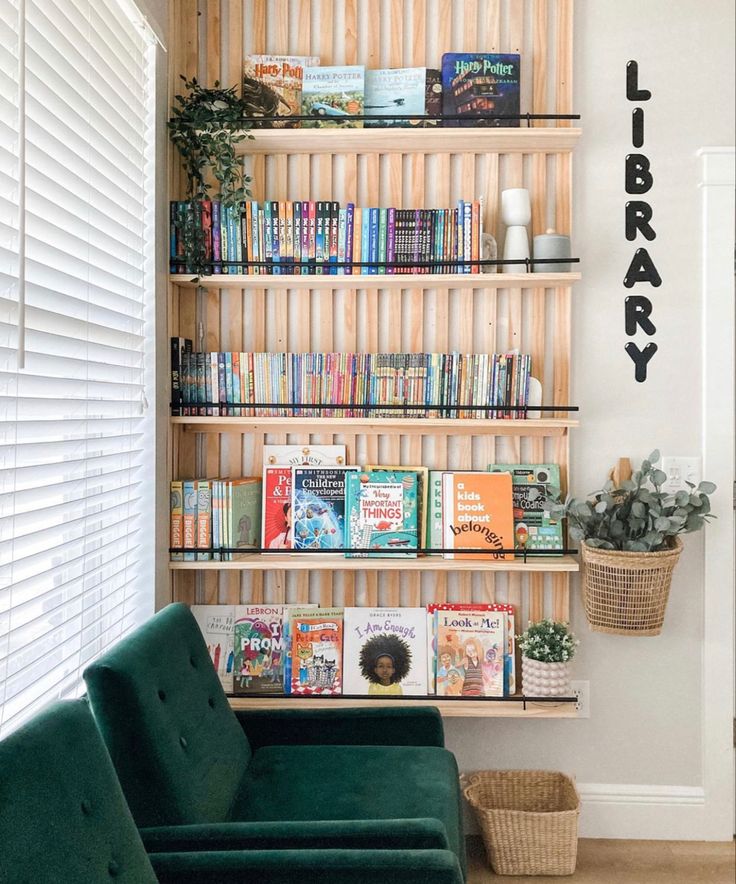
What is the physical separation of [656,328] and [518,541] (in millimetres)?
843

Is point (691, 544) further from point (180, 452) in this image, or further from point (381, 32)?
point (381, 32)

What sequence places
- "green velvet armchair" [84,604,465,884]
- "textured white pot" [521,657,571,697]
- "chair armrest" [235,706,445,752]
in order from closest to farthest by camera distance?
"green velvet armchair" [84,604,465,884] < "chair armrest" [235,706,445,752] < "textured white pot" [521,657,571,697]

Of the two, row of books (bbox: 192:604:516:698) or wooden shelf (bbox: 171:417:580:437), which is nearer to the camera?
wooden shelf (bbox: 171:417:580:437)

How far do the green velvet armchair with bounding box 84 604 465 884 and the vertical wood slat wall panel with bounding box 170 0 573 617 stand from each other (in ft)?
1.79

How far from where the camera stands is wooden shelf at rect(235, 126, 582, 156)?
8.36 feet

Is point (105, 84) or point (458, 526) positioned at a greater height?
point (105, 84)

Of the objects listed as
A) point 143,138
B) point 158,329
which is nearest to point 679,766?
point 158,329

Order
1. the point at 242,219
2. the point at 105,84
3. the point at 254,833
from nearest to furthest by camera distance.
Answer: the point at 254,833
the point at 105,84
the point at 242,219

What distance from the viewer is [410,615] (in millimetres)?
2717

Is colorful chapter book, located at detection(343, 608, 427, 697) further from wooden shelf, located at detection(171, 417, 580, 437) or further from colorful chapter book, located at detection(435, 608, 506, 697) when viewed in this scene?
wooden shelf, located at detection(171, 417, 580, 437)

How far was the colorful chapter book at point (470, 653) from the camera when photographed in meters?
2.65

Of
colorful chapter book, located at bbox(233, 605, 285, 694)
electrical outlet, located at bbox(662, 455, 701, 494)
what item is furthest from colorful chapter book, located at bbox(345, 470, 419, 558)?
electrical outlet, located at bbox(662, 455, 701, 494)

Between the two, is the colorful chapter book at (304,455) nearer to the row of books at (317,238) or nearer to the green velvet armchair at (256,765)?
the row of books at (317,238)

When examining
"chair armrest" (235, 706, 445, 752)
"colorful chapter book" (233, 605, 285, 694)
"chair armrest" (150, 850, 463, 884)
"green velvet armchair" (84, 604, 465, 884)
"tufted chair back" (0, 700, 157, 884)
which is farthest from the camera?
"colorful chapter book" (233, 605, 285, 694)
